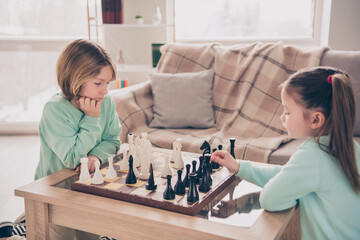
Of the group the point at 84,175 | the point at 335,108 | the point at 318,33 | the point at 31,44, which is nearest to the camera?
the point at 335,108

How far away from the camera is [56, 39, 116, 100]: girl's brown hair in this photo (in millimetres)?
1403

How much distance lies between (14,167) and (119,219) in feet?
7.30

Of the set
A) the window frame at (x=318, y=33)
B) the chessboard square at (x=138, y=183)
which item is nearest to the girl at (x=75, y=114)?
the chessboard square at (x=138, y=183)

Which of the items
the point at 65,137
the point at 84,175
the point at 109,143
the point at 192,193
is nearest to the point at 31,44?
the point at 109,143

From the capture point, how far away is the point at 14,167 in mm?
2922

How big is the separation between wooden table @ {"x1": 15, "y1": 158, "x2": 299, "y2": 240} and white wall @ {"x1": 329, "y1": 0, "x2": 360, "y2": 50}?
7.43 ft

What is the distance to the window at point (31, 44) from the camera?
3744 millimetres

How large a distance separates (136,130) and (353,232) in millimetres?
1617

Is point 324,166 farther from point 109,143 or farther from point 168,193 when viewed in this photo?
point 109,143

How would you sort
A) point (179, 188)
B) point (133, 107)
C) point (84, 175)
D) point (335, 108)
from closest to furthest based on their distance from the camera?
point (335, 108) < point (179, 188) < point (84, 175) < point (133, 107)

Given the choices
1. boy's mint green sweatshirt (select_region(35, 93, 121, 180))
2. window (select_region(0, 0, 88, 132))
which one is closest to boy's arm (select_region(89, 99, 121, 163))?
boy's mint green sweatshirt (select_region(35, 93, 121, 180))

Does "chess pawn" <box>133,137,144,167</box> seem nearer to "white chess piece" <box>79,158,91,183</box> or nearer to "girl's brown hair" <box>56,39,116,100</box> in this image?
"white chess piece" <box>79,158,91,183</box>

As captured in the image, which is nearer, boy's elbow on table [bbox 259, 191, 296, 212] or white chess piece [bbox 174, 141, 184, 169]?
boy's elbow on table [bbox 259, 191, 296, 212]

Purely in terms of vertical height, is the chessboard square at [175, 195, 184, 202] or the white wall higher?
the white wall
